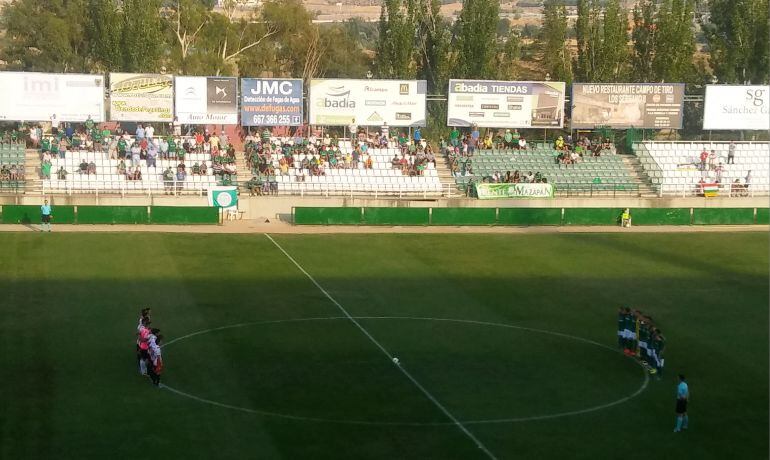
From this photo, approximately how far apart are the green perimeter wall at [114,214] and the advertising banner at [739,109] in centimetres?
3493

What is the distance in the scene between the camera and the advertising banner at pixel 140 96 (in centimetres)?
6506

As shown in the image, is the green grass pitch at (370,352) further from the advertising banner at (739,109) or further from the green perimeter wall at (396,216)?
the advertising banner at (739,109)

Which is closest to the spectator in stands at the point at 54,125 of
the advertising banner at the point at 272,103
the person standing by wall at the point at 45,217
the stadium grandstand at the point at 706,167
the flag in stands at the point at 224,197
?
the advertising banner at the point at 272,103

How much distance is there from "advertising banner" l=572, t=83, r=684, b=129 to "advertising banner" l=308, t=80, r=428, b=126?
10.6m

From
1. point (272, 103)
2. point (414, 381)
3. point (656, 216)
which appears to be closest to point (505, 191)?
point (656, 216)

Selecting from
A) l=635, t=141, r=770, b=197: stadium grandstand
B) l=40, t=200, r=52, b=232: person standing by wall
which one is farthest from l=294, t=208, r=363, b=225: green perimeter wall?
l=635, t=141, r=770, b=197: stadium grandstand

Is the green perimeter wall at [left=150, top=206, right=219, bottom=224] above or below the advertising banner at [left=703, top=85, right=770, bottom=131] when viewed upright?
below

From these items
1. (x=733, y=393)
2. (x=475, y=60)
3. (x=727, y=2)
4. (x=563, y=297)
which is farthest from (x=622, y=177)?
(x=733, y=393)

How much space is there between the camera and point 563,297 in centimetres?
3744

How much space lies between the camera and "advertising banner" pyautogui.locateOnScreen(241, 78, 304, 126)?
6662 cm

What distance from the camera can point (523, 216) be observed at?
5722 cm

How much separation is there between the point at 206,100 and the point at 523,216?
21.6 m

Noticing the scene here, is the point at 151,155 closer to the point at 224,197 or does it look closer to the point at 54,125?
the point at 54,125

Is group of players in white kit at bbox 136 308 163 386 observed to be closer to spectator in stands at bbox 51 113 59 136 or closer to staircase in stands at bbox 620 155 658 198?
spectator in stands at bbox 51 113 59 136
